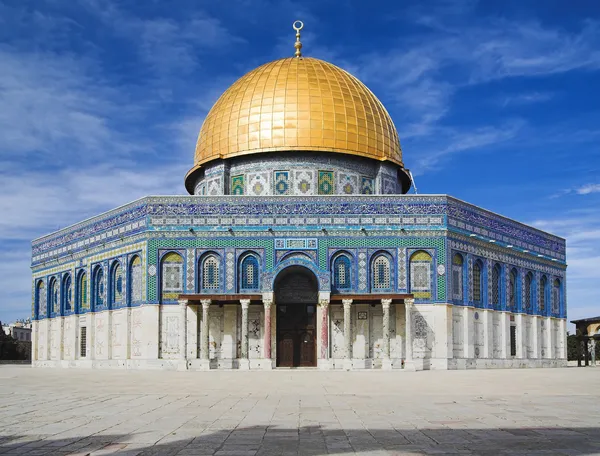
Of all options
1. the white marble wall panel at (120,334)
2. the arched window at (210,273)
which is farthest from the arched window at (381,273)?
the white marble wall panel at (120,334)

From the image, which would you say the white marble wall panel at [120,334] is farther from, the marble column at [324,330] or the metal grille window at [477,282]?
the metal grille window at [477,282]

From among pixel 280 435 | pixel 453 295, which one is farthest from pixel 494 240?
pixel 280 435

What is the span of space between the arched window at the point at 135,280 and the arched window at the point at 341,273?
772 cm

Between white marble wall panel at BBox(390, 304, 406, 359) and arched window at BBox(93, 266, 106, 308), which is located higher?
arched window at BBox(93, 266, 106, 308)

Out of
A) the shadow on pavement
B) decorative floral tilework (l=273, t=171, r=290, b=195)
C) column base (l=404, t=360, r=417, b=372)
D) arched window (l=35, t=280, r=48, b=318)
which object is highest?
decorative floral tilework (l=273, t=171, r=290, b=195)

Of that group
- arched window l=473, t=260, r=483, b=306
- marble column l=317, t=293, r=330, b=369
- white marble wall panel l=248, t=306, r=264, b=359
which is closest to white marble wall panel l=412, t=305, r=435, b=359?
arched window l=473, t=260, r=483, b=306

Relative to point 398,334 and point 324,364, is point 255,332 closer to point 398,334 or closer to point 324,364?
point 324,364

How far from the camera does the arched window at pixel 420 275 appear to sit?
31156mm

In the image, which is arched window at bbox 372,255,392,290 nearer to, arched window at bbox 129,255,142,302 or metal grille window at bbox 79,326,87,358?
arched window at bbox 129,255,142,302

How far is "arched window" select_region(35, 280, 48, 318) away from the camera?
131ft

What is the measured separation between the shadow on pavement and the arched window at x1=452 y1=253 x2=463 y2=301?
22.6m

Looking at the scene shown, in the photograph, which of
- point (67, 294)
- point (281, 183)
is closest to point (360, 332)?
point (281, 183)

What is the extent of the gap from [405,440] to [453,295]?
2370 centimetres

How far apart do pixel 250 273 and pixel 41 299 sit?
47.5 feet
